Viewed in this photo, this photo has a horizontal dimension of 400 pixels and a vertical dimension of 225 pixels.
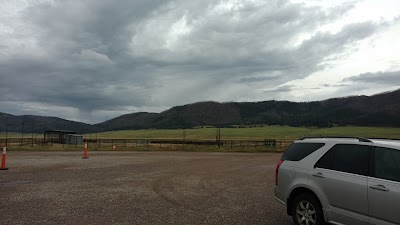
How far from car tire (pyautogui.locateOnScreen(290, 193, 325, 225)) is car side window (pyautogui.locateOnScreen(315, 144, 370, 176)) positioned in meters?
0.68

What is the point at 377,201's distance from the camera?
5.36 metres

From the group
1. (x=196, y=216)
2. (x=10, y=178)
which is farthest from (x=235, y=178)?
(x=10, y=178)

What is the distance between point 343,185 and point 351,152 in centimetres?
64

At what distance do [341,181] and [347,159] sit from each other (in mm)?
446

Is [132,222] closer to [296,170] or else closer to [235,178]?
[296,170]

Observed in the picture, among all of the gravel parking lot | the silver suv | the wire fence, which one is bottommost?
the gravel parking lot

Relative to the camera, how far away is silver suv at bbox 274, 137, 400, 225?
212 inches

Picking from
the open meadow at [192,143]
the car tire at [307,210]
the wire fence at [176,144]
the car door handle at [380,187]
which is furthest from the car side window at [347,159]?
the wire fence at [176,144]

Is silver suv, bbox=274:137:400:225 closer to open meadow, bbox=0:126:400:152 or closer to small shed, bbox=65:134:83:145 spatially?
open meadow, bbox=0:126:400:152

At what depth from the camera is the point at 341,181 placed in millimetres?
5988

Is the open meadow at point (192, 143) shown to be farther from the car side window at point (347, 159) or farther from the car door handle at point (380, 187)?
the car door handle at point (380, 187)

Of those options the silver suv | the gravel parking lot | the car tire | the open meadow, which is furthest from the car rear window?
the open meadow

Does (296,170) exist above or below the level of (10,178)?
above

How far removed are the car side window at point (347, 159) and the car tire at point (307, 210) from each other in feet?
2.23
